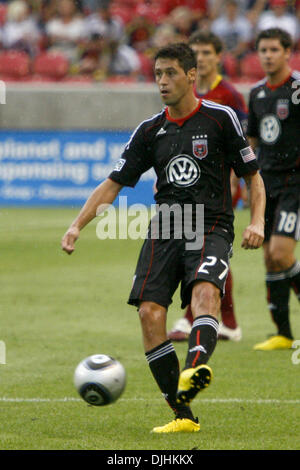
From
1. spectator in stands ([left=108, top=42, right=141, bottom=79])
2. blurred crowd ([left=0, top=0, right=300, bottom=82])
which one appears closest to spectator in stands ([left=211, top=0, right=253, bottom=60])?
blurred crowd ([left=0, top=0, right=300, bottom=82])

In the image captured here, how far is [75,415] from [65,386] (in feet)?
2.86

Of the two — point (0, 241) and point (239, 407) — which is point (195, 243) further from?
point (0, 241)

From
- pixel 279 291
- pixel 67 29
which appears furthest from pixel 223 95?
pixel 67 29

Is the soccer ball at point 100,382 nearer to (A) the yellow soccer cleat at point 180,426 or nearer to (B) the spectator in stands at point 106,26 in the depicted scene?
(A) the yellow soccer cleat at point 180,426

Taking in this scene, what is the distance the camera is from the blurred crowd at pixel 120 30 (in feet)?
61.7

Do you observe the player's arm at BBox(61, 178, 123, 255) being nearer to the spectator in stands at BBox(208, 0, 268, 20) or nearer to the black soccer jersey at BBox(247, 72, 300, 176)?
the black soccer jersey at BBox(247, 72, 300, 176)

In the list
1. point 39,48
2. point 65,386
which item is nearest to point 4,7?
point 39,48

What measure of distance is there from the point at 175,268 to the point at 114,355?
2.56 meters

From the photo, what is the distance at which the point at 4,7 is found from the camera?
22.8 m

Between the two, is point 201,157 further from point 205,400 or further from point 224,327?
point 224,327

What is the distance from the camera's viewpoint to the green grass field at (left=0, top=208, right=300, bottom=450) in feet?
16.8

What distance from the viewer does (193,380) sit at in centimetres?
460

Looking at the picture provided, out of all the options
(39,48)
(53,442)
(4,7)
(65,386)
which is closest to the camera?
(53,442)

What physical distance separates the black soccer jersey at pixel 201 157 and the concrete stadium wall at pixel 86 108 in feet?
42.8
